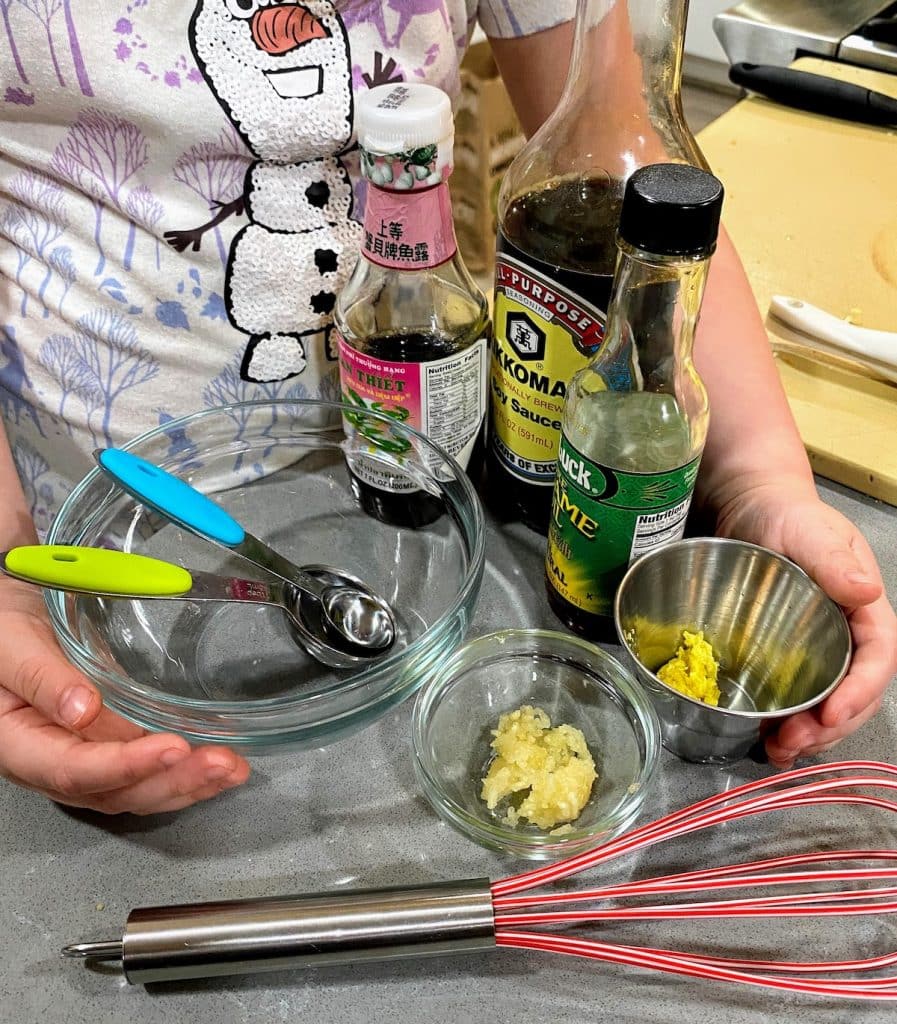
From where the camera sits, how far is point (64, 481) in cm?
61

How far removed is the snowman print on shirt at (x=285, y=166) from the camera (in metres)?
0.46

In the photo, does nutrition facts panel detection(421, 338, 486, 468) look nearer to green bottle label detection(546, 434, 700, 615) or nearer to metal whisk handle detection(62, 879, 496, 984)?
green bottle label detection(546, 434, 700, 615)

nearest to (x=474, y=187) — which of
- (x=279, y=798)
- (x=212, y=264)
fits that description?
(x=212, y=264)

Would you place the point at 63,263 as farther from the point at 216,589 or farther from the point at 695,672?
the point at 695,672

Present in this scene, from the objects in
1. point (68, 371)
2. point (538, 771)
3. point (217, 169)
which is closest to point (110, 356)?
point (68, 371)

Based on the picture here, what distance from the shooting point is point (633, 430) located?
1.41 feet

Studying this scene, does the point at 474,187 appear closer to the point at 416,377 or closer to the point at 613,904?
the point at 416,377

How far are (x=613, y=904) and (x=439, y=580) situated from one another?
190 mm

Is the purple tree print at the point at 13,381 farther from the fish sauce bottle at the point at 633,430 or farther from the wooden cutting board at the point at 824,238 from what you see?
the wooden cutting board at the point at 824,238

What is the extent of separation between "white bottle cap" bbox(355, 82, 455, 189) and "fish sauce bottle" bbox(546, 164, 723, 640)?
10 cm

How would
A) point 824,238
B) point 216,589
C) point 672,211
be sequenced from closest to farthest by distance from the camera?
point 672,211
point 216,589
point 824,238

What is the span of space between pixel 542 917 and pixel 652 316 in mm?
258

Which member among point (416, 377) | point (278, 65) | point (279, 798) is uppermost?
point (278, 65)

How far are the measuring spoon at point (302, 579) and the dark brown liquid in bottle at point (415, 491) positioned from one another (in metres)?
0.06
